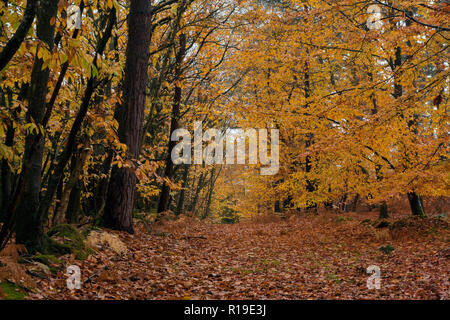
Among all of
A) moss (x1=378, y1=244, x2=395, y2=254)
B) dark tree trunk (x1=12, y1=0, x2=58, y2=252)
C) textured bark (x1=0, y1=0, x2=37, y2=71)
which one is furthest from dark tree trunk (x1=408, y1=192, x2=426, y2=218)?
textured bark (x1=0, y1=0, x2=37, y2=71)

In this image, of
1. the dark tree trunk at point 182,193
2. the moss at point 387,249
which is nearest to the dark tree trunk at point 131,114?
the moss at point 387,249

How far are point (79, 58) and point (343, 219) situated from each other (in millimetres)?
13267

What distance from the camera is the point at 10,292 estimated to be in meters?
3.53

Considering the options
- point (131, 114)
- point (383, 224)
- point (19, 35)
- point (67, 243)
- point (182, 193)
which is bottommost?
point (383, 224)

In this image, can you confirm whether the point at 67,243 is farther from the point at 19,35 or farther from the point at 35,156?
the point at 19,35

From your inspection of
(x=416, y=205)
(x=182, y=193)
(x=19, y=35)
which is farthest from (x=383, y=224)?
(x=182, y=193)

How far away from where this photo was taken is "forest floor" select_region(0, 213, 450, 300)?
4.94m

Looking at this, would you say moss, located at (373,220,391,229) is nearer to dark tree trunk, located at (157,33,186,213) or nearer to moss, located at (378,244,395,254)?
moss, located at (378,244,395,254)

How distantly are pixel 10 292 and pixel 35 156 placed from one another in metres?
1.82

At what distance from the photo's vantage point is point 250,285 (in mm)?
5797

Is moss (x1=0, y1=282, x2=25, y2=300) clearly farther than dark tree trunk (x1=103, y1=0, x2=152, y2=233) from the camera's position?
No

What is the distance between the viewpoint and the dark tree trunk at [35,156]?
4.04 metres

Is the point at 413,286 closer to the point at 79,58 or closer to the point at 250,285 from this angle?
the point at 250,285

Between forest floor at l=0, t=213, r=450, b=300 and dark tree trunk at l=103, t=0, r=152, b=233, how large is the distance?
2.14 feet
